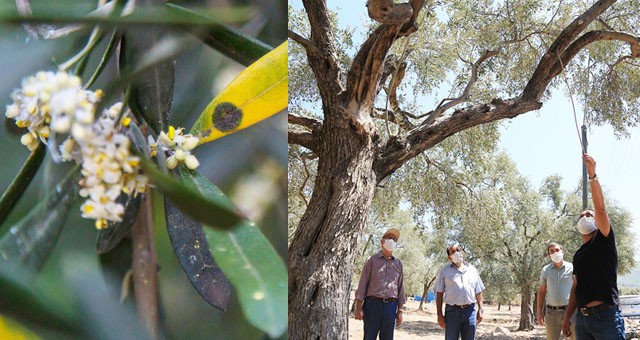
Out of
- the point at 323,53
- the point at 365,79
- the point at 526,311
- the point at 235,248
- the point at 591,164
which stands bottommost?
the point at 235,248

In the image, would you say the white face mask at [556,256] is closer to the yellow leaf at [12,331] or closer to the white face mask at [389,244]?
the white face mask at [389,244]

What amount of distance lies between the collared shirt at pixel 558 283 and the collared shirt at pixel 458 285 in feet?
2.00

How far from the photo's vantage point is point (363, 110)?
5102 mm

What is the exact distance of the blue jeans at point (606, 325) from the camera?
365cm

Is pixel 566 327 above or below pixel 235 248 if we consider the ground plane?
below

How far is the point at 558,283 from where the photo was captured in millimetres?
5430

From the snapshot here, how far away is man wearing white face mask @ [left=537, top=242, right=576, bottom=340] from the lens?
17.7 feet

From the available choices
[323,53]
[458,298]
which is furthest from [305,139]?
[458,298]

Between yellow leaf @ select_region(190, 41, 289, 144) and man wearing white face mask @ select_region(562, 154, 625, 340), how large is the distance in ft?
7.04

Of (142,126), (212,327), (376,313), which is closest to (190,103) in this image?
(142,126)

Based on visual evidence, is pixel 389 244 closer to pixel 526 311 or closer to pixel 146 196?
pixel 146 196

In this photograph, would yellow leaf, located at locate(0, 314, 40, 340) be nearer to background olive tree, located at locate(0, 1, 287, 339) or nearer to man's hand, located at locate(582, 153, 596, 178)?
background olive tree, located at locate(0, 1, 287, 339)

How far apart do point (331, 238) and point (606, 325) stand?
1910 millimetres

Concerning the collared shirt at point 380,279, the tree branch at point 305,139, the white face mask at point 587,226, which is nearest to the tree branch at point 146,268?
the white face mask at point 587,226
